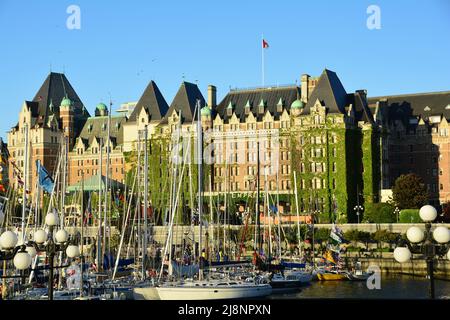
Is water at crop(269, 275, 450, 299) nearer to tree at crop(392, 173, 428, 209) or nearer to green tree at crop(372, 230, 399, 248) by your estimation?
green tree at crop(372, 230, 399, 248)

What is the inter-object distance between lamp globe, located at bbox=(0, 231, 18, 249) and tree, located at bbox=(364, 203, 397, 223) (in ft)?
241

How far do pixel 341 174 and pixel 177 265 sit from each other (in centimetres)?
5017

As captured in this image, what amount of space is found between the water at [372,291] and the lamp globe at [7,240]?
34.9 m

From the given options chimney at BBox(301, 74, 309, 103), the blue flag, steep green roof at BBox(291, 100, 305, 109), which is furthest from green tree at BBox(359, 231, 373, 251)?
the blue flag

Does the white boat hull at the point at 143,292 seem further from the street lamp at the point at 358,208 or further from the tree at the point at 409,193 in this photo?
Answer: the tree at the point at 409,193

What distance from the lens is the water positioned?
50.0 meters

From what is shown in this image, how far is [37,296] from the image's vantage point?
3675 centimetres

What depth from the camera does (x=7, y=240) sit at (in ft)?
46.0

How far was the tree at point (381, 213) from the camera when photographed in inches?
3359

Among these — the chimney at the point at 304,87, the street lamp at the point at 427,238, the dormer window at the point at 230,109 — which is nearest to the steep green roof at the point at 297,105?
the chimney at the point at 304,87

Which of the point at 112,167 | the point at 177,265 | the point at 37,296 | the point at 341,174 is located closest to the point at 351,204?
the point at 341,174
